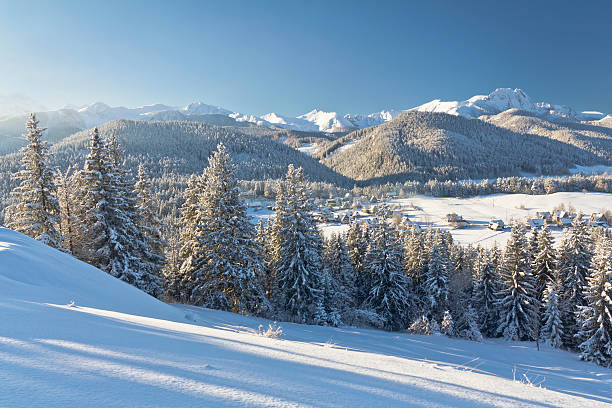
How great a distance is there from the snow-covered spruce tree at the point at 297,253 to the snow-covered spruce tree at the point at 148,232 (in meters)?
8.57

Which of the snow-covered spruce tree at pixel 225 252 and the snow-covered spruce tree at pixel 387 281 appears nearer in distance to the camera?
the snow-covered spruce tree at pixel 225 252

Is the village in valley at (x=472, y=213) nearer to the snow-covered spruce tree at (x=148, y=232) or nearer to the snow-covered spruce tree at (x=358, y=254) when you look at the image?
the snow-covered spruce tree at (x=358, y=254)

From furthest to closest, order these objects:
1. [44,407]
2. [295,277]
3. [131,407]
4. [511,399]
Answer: [295,277] < [511,399] < [131,407] < [44,407]

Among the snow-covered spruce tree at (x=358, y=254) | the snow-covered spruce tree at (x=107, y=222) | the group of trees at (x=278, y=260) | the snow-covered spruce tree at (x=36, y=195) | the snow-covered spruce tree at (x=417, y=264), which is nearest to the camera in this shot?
the snow-covered spruce tree at (x=107, y=222)

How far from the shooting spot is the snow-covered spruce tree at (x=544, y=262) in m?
32.3

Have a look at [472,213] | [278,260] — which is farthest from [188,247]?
[472,213]

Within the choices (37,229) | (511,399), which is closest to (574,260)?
(511,399)

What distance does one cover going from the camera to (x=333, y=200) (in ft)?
496

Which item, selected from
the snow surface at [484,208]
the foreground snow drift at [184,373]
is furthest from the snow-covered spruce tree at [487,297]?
the snow surface at [484,208]

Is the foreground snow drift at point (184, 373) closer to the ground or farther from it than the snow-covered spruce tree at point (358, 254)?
farther from it

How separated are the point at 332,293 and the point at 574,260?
2540 cm

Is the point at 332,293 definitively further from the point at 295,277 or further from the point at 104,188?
the point at 104,188

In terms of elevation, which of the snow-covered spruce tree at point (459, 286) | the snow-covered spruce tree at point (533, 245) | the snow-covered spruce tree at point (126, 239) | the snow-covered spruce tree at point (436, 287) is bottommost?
the snow-covered spruce tree at point (459, 286)

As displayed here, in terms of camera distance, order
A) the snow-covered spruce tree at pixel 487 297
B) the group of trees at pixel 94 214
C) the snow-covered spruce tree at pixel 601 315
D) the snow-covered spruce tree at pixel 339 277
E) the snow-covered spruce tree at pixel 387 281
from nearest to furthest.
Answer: the group of trees at pixel 94 214 → the snow-covered spruce tree at pixel 601 315 → the snow-covered spruce tree at pixel 339 277 → the snow-covered spruce tree at pixel 387 281 → the snow-covered spruce tree at pixel 487 297
